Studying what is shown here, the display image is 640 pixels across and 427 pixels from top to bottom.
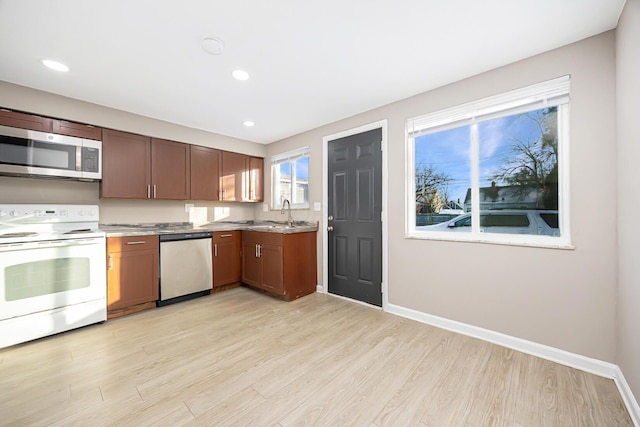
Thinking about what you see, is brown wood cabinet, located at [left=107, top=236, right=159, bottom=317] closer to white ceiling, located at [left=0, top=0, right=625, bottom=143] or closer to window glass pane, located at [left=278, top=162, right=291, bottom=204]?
white ceiling, located at [left=0, top=0, right=625, bottom=143]

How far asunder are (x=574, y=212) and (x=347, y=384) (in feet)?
6.77

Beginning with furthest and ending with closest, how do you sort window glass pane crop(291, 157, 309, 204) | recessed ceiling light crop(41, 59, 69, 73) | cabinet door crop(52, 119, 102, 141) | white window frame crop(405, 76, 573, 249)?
window glass pane crop(291, 157, 309, 204), cabinet door crop(52, 119, 102, 141), recessed ceiling light crop(41, 59, 69, 73), white window frame crop(405, 76, 573, 249)

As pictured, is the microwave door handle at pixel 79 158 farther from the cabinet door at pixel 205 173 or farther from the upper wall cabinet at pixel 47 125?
the cabinet door at pixel 205 173

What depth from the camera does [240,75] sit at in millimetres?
2340

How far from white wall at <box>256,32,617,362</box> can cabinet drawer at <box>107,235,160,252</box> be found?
3053 mm

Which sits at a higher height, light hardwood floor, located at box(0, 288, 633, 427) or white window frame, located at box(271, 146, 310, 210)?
white window frame, located at box(271, 146, 310, 210)

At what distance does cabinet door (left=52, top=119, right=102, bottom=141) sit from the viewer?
2.67 metres

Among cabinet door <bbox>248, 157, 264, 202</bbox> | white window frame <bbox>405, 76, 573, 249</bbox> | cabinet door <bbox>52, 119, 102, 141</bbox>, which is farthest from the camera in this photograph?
cabinet door <bbox>248, 157, 264, 202</bbox>

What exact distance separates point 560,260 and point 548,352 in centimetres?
72

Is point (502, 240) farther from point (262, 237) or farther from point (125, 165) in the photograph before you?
point (125, 165)

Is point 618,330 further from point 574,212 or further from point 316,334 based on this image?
point 316,334

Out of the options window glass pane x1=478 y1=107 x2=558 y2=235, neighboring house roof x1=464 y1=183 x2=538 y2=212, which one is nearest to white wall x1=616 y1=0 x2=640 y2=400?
window glass pane x1=478 y1=107 x2=558 y2=235

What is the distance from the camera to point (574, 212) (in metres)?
1.89

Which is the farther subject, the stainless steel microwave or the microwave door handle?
the microwave door handle
